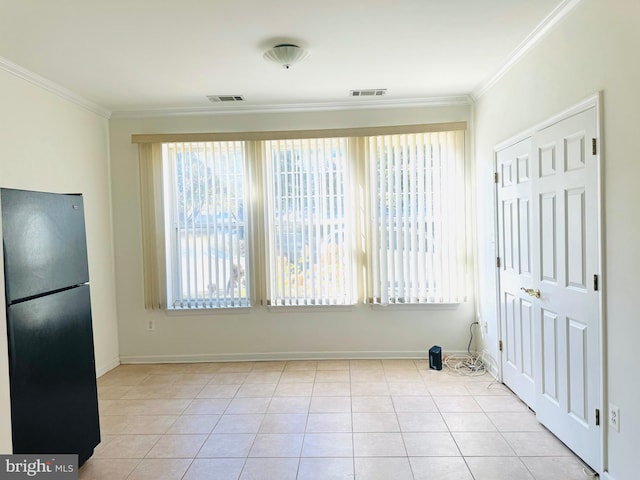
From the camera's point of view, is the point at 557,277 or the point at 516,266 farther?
the point at 516,266

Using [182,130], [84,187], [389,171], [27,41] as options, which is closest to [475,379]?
[389,171]

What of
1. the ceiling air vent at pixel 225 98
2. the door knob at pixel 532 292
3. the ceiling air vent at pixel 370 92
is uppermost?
the ceiling air vent at pixel 225 98

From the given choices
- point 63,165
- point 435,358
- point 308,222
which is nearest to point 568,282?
point 435,358

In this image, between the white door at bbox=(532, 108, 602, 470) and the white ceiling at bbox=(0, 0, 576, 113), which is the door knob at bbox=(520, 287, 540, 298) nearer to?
the white door at bbox=(532, 108, 602, 470)

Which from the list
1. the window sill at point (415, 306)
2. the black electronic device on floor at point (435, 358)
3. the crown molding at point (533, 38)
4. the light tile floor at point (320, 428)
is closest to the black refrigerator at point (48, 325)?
the light tile floor at point (320, 428)

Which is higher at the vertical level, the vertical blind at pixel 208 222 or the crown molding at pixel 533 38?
the crown molding at pixel 533 38

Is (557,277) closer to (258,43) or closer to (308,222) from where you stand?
(308,222)

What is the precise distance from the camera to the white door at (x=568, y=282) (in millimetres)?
2279

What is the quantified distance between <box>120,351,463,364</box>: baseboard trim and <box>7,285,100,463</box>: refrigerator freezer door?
1861 millimetres

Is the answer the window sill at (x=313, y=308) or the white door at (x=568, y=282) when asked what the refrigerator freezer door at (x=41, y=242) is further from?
the white door at (x=568, y=282)

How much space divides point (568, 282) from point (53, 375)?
310 centimetres

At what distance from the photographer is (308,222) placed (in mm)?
4383

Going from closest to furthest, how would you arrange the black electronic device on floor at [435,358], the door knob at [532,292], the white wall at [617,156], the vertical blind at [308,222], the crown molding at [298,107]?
the white wall at [617,156] < the door knob at [532,292] < the black electronic device on floor at [435,358] < the crown molding at [298,107] < the vertical blind at [308,222]

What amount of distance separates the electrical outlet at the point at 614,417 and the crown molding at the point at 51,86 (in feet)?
15.0
